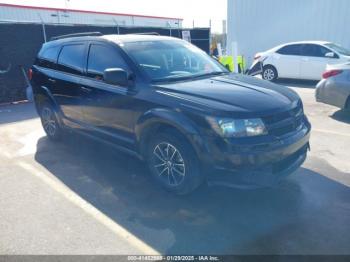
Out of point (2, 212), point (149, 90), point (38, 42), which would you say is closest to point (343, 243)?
point (149, 90)

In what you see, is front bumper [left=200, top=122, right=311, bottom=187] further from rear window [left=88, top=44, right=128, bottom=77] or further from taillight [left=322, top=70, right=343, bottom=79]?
taillight [left=322, top=70, right=343, bottom=79]

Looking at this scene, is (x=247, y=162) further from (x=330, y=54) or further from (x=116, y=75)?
(x=330, y=54)

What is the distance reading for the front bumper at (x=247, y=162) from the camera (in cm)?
319

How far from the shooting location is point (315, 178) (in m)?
4.20

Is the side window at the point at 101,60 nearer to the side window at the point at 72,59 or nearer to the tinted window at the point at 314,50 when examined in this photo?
the side window at the point at 72,59

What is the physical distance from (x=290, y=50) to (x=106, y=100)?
9.53 metres

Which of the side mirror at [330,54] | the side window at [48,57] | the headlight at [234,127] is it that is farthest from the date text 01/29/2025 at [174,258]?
the side mirror at [330,54]

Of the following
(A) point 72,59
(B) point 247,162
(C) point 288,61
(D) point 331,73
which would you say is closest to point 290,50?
(C) point 288,61

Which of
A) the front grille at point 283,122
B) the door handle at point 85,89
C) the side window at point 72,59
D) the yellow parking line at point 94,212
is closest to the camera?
the yellow parking line at point 94,212

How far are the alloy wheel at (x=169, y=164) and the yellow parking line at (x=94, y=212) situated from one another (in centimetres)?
84

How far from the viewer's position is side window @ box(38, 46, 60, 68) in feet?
18.1

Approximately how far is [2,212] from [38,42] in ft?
28.2

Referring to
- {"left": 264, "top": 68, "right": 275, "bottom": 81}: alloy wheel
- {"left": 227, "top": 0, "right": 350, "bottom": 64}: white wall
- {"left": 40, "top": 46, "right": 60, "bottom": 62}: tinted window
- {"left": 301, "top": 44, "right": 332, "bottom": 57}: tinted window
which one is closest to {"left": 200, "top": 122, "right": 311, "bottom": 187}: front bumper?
{"left": 40, "top": 46, "right": 60, "bottom": 62}: tinted window

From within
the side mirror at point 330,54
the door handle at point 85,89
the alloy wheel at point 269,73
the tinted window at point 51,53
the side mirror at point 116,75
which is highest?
the tinted window at point 51,53
